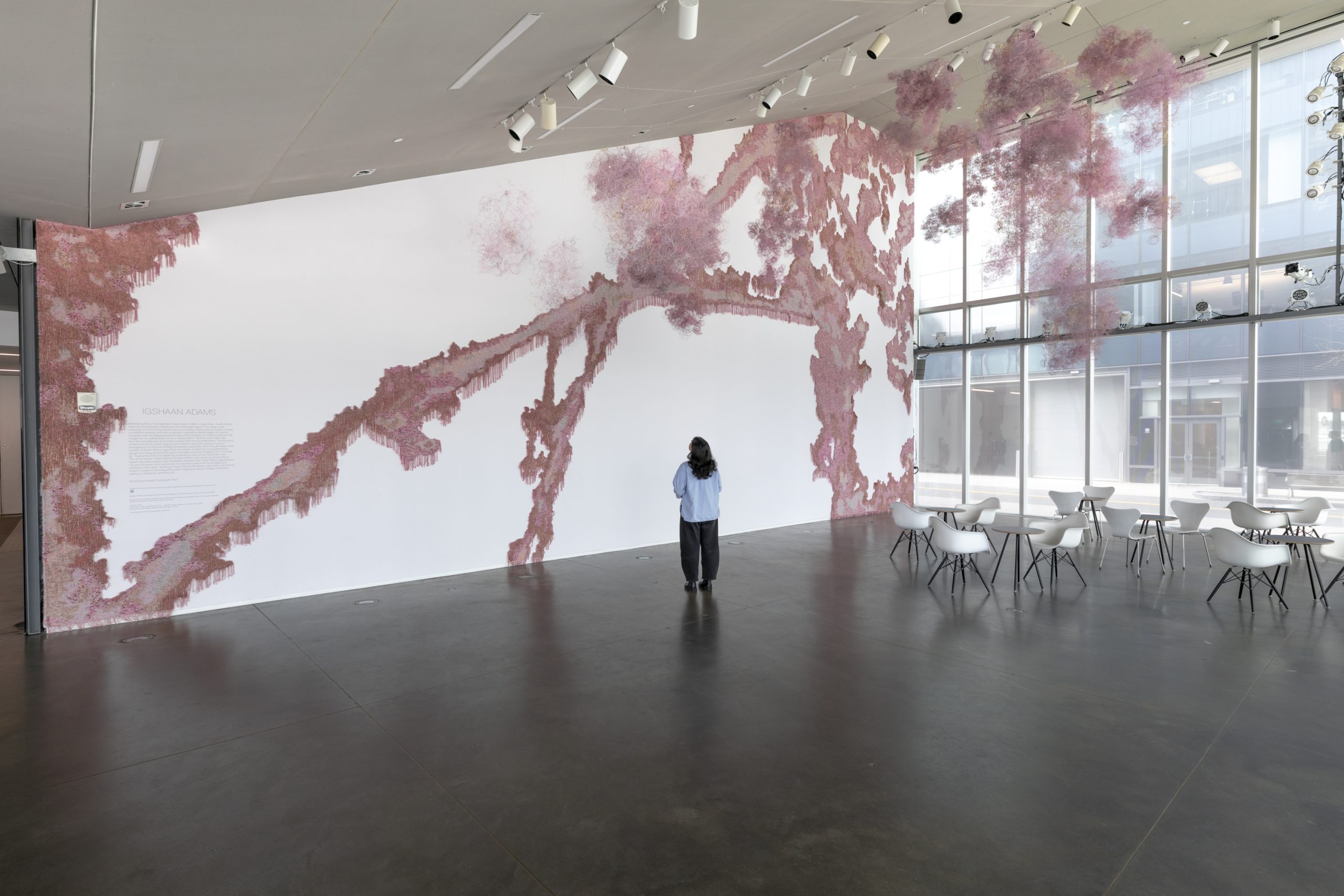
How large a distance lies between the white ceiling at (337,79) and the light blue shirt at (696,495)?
3541mm

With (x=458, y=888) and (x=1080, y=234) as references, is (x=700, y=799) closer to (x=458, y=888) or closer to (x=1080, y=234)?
(x=458, y=888)

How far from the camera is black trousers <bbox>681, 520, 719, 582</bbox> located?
680cm

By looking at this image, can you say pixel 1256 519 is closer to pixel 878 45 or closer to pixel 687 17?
pixel 878 45

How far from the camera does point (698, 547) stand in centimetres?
687

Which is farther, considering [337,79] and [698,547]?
[698,547]

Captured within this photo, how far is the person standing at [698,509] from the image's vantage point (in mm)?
6781

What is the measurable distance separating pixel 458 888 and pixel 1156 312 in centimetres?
1198

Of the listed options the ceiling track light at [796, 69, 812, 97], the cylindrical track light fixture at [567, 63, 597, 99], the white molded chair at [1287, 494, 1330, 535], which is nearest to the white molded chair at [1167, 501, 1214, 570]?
the white molded chair at [1287, 494, 1330, 535]

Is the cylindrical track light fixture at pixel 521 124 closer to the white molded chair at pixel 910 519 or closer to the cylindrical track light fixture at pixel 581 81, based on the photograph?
the cylindrical track light fixture at pixel 581 81

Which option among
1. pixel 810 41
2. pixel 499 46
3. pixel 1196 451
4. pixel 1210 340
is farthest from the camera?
pixel 1196 451

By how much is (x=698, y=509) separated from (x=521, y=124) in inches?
149

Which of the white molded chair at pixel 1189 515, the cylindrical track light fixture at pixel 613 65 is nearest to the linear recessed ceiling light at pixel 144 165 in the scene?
the cylindrical track light fixture at pixel 613 65

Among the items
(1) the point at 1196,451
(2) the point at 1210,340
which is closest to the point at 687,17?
(2) the point at 1210,340

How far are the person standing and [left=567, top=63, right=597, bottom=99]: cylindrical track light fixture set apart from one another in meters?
3.26
